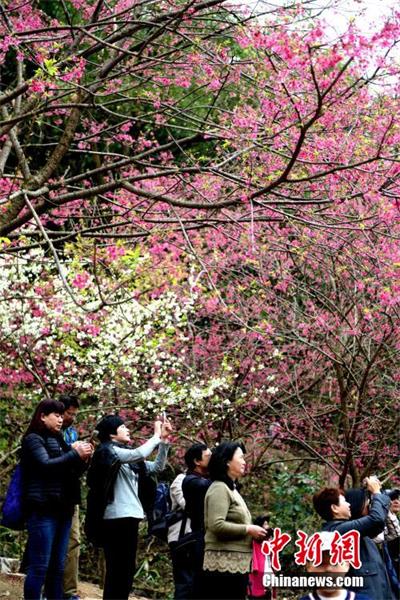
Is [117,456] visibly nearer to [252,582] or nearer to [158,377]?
[252,582]

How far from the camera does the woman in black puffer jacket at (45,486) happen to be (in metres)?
5.44

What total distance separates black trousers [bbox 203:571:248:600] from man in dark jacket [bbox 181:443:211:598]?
460 millimetres

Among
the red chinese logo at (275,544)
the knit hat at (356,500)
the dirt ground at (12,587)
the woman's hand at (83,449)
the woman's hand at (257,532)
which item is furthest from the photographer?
the dirt ground at (12,587)

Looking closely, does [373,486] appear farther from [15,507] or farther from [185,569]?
[15,507]

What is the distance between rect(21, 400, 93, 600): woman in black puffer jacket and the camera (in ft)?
17.9

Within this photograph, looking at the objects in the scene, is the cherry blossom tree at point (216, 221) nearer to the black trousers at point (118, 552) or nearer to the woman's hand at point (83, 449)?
the woman's hand at point (83, 449)

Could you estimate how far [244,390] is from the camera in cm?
1134

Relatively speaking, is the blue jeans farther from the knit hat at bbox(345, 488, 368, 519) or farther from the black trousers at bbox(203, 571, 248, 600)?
the knit hat at bbox(345, 488, 368, 519)

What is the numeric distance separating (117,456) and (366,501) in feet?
5.14

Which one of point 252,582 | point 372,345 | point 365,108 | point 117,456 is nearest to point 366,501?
point 117,456

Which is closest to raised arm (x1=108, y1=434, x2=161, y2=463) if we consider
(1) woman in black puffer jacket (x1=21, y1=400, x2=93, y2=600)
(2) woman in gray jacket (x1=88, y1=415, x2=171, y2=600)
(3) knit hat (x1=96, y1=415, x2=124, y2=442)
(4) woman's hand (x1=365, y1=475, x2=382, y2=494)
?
(2) woman in gray jacket (x1=88, y1=415, x2=171, y2=600)

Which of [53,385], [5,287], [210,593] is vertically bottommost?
[210,593]

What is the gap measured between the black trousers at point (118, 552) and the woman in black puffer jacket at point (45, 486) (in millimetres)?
298

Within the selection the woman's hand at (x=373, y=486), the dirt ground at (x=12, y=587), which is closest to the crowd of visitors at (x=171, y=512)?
the woman's hand at (x=373, y=486)
